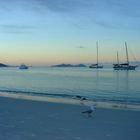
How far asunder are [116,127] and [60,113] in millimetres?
3509

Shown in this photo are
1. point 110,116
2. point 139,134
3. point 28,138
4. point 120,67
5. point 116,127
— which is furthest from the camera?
point 120,67

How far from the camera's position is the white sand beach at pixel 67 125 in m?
9.38

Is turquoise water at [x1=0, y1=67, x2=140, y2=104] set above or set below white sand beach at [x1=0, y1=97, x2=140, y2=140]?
below

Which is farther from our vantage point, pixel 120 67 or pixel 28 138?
pixel 120 67

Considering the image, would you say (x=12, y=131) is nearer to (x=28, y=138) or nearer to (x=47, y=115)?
(x=28, y=138)

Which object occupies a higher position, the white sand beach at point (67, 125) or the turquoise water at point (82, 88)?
the white sand beach at point (67, 125)

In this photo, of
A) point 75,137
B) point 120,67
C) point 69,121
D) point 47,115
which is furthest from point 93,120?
point 120,67

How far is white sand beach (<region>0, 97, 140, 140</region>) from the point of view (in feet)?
30.8

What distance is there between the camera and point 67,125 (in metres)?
11.0

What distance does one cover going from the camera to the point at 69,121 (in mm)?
11781

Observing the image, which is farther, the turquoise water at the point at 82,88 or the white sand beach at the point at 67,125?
the turquoise water at the point at 82,88

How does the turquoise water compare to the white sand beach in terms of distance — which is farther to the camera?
the turquoise water

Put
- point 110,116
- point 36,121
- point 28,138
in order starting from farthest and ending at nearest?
point 110,116 → point 36,121 → point 28,138

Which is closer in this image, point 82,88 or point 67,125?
point 67,125
